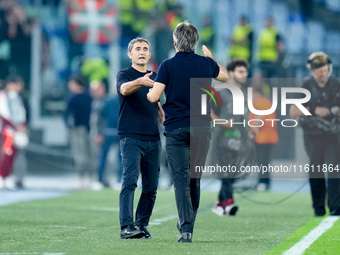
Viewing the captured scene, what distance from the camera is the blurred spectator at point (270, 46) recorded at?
21.8 metres

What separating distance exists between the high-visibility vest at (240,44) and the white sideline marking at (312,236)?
11509 mm

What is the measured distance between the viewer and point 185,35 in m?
7.97

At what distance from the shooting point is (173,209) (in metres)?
12.6

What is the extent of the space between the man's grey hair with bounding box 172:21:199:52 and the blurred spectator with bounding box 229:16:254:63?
46.4 feet

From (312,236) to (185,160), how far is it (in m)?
1.60

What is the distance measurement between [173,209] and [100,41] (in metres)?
12.4

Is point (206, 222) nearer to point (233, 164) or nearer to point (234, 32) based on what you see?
point (233, 164)

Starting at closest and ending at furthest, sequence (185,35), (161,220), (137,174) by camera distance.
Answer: (185,35), (137,174), (161,220)

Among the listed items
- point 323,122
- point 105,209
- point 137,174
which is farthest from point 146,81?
point 105,209

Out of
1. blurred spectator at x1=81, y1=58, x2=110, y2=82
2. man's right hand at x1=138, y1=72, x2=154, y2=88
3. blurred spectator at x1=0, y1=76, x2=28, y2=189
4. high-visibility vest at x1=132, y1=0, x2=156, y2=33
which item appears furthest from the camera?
blurred spectator at x1=81, y1=58, x2=110, y2=82

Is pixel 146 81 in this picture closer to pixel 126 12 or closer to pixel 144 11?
pixel 144 11

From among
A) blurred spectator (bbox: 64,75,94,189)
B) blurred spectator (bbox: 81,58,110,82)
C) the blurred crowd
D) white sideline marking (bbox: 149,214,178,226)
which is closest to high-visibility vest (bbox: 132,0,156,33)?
the blurred crowd

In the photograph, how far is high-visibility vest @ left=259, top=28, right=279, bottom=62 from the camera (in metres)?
21.9

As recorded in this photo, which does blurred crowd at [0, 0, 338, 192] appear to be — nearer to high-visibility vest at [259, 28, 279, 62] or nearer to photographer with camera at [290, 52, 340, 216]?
high-visibility vest at [259, 28, 279, 62]
